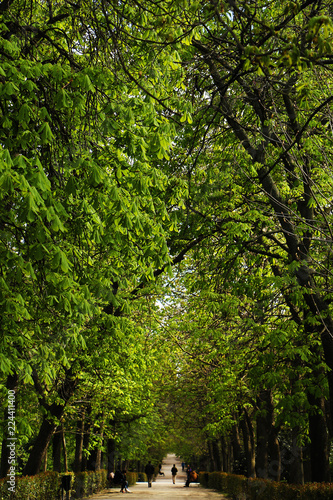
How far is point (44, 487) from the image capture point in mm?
14586

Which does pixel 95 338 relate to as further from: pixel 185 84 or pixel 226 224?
pixel 185 84

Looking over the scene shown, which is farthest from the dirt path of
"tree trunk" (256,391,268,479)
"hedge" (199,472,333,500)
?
"tree trunk" (256,391,268,479)

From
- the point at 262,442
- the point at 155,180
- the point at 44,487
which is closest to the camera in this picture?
the point at 155,180

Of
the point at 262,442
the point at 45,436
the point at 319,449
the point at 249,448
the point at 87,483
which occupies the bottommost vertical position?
the point at 87,483

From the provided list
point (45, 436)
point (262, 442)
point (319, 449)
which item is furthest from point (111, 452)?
point (319, 449)

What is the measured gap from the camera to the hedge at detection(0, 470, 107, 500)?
11686 millimetres

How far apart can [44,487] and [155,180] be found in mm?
12155

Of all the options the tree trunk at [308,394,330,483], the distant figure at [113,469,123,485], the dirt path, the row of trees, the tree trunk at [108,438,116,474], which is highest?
the row of trees

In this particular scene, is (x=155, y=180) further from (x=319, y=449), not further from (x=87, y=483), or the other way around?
(x=87, y=483)

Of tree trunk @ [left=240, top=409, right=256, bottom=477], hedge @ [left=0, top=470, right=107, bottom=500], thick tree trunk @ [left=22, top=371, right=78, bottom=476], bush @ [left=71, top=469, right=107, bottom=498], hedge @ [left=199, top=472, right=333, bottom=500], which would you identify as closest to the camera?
hedge @ [left=199, top=472, right=333, bottom=500]

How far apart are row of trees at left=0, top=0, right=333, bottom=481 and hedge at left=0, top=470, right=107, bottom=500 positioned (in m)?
0.94

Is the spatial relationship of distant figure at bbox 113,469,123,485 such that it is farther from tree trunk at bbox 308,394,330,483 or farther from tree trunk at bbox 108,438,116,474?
tree trunk at bbox 308,394,330,483

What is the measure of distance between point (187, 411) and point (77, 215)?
27.5 metres

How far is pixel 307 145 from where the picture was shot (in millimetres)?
9203
